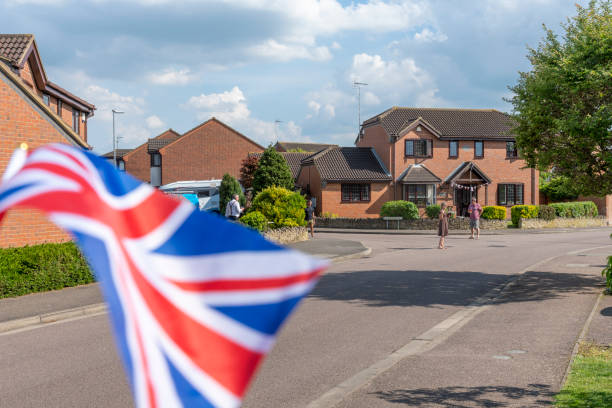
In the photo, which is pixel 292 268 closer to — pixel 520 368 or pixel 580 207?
pixel 520 368

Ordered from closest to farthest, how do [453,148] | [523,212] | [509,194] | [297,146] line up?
[523,212], [453,148], [509,194], [297,146]

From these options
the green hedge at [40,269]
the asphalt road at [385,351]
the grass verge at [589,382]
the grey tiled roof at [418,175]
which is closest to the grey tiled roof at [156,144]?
the grey tiled roof at [418,175]

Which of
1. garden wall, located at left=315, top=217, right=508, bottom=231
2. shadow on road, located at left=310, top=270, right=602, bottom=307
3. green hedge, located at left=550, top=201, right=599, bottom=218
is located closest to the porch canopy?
green hedge, located at left=550, top=201, right=599, bottom=218

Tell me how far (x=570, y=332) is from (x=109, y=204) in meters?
8.58

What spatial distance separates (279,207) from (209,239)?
2359 centimetres

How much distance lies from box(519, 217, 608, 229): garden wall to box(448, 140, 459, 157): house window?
1068 cm

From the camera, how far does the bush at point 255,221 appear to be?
74.2ft

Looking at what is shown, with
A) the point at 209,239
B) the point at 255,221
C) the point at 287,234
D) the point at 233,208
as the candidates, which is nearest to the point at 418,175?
the point at 287,234

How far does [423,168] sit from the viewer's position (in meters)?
46.4

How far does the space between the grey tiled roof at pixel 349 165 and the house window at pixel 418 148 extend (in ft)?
8.46

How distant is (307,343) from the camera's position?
8031 mm

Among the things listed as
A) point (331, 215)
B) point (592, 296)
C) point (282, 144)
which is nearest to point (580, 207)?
point (331, 215)

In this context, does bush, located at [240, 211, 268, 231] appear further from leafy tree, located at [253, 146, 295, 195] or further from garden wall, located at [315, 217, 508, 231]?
leafy tree, located at [253, 146, 295, 195]

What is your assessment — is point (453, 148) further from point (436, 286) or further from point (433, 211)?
point (436, 286)
